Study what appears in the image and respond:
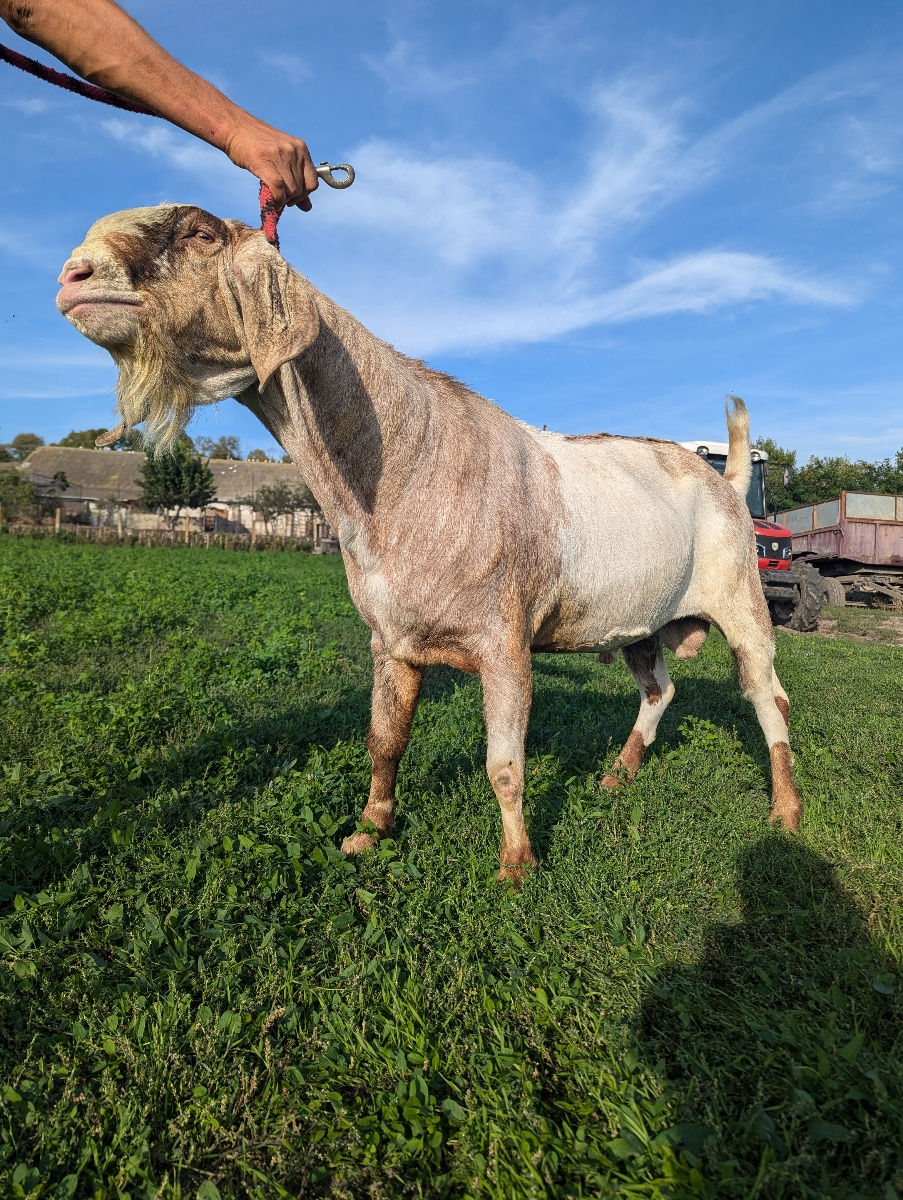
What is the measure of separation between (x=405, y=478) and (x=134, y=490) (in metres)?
66.4

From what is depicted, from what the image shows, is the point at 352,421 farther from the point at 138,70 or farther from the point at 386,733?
the point at 386,733

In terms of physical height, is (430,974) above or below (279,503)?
below

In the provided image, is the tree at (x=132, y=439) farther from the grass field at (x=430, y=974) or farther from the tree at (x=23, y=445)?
the tree at (x=23, y=445)

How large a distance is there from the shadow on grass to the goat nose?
9.84 ft

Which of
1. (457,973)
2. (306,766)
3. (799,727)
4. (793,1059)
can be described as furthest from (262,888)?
(799,727)

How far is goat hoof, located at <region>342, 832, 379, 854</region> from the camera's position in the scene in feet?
11.1

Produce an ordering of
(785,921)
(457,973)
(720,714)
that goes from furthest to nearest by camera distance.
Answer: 1. (720,714)
2. (785,921)
3. (457,973)

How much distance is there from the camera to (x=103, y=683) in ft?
20.4

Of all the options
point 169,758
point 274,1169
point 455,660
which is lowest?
point 274,1169

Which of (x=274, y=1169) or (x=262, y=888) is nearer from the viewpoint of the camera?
(x=274, y=1169)

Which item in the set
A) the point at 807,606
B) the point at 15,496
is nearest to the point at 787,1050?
the point at 807,606

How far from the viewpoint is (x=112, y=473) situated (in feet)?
214

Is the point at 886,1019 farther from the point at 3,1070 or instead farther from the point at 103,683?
the point at 103,683

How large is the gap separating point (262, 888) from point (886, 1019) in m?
2.26
